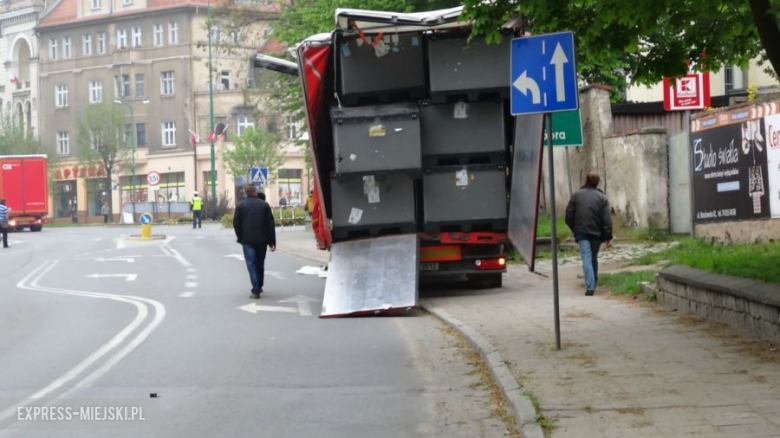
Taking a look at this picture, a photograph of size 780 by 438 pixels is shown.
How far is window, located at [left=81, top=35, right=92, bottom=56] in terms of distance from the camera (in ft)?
282

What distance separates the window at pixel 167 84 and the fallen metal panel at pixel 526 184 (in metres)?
68.2

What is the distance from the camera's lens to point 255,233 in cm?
1844

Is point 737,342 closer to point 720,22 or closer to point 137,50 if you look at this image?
point 720,22

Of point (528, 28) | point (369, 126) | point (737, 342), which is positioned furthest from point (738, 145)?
point (737, 342)

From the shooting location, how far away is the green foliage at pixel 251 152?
70125mm

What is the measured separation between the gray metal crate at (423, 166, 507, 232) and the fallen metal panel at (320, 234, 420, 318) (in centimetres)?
69

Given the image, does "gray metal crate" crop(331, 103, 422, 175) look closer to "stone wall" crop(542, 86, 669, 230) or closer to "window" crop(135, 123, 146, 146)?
"stone wall" crop(542, 86, 669, 230)

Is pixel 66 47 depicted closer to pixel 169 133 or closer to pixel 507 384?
pixel 169 133

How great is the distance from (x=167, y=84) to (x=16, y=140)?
11.5 m

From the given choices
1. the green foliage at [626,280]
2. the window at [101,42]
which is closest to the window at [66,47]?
the window at [101,42]

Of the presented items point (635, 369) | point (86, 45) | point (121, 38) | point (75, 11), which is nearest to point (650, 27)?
point (635, 369)

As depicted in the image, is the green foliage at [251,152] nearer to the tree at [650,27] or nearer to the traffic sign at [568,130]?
the traffic sign at [568,130]

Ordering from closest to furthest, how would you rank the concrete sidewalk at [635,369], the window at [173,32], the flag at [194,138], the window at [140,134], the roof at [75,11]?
the concrete sidewalk at [635,369]
the flag at [194,138]
the roof at [75,11]
the window at [173,32]
the window at [140,134]

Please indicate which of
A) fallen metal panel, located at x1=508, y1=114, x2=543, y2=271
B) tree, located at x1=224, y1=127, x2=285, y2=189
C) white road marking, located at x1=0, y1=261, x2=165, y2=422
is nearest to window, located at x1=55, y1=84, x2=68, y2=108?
tree, located at x1=224, y1=127, x2=285, y2=189
